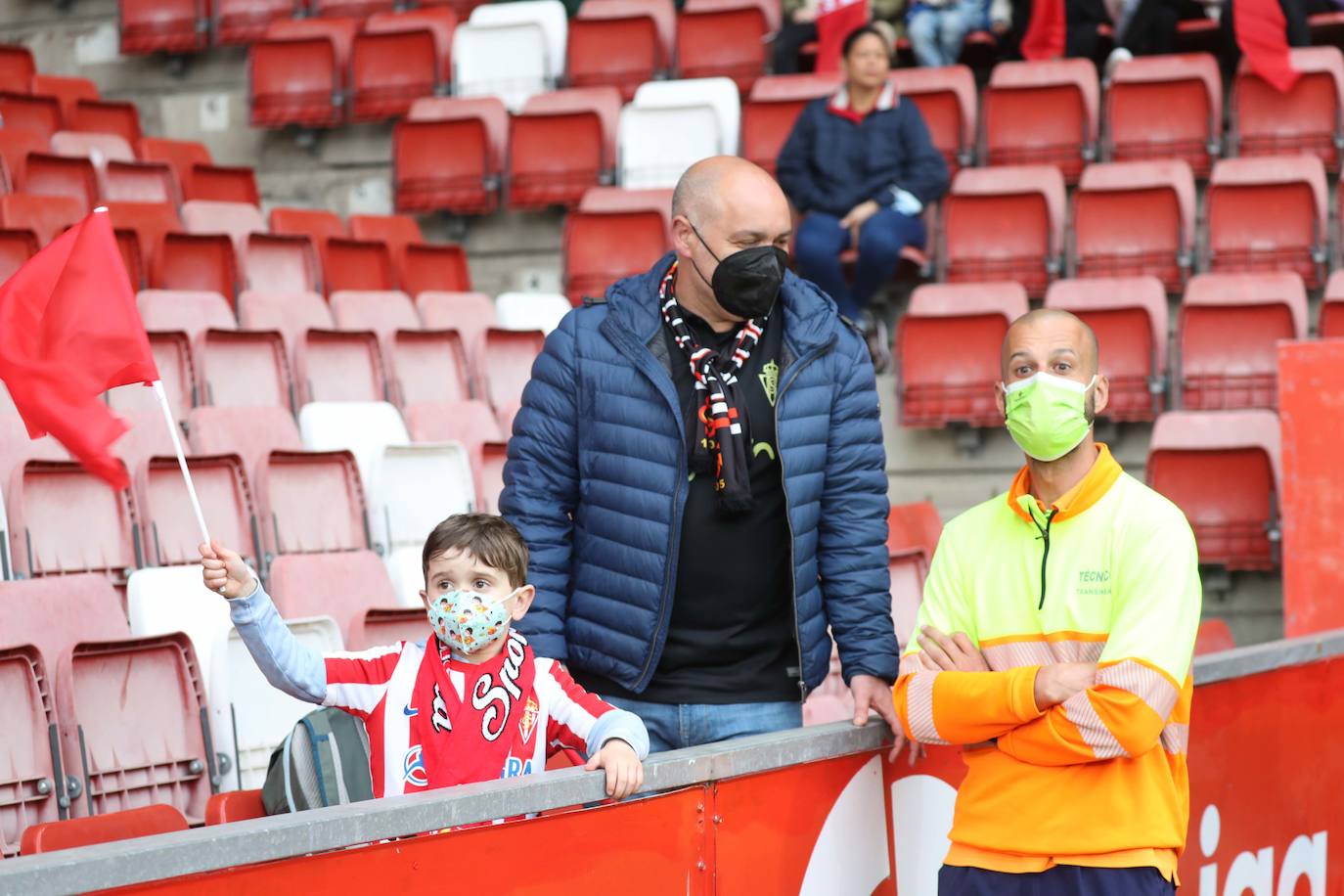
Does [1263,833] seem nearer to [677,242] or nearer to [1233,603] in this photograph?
[677,242]

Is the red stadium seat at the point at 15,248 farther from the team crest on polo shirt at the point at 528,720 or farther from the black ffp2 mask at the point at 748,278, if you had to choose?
the team crest on polo shirt at the point at 528,720

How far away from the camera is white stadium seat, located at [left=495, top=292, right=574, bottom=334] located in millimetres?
7238

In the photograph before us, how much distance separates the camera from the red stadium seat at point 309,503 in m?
4.97

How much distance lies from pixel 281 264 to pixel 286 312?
2.70 feet

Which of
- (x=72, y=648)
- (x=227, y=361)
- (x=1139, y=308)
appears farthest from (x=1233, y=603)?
(x=72, y=648)

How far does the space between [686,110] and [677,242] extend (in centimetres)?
552

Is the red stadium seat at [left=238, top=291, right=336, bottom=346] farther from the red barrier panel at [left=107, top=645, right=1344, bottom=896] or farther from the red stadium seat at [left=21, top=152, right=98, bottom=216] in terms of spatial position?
the red barrier panel at [left=107, top=645, right=1344, bottom=896]

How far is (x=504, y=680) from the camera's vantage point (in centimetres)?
257

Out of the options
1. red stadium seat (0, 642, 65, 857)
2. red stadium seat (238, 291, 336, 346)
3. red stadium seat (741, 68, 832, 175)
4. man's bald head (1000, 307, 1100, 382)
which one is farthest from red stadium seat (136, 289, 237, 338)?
man's bald head (1000, 307, 1100, 382)

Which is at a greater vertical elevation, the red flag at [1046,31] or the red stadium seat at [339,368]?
the red flag at [1046,31]

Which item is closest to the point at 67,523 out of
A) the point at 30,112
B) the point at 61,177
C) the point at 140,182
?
the point at 61,177

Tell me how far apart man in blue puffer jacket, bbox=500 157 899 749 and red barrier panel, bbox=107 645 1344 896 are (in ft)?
0.62

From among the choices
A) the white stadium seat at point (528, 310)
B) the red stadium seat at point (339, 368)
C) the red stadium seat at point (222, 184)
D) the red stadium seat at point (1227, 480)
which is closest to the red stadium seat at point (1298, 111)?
the red stadium seat at point (1227, 480)

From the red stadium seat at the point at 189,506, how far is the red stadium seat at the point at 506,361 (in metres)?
1.82
